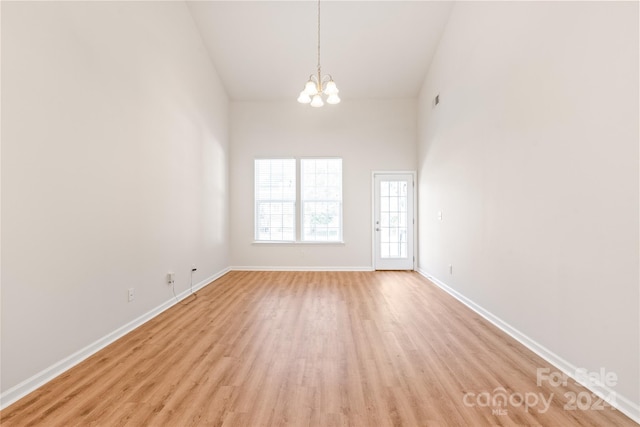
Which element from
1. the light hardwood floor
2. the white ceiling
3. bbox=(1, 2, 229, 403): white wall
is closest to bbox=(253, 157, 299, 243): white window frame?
the white ceiling

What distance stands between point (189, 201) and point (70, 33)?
2.42m

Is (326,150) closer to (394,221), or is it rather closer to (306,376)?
(394,221)

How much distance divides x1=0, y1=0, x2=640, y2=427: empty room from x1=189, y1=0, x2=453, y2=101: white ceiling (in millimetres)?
40

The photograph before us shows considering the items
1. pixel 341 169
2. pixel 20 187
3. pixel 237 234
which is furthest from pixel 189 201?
pixel 341 169

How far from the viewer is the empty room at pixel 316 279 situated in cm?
179

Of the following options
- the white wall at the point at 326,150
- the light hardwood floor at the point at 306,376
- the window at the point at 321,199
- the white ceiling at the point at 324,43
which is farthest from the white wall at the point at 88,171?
the window at the point at 321,199

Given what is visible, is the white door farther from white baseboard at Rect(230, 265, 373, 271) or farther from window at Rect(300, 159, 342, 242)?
window at Rect(300, 159, 342, 242)

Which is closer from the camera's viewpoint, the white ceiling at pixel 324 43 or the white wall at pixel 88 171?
the white wall at pixel 88 171

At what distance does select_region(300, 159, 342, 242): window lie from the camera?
21.0 feet

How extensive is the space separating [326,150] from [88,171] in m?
4.53

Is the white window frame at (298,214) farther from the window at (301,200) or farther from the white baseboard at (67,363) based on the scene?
the white baseboard at (67,363)

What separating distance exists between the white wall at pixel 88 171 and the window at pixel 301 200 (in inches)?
85.0

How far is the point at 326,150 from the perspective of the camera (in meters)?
6.36

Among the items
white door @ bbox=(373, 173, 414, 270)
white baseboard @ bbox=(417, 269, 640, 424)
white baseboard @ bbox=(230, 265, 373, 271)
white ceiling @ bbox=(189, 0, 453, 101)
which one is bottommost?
white baseboard @ bbox=(230, 265, 373, 271)
